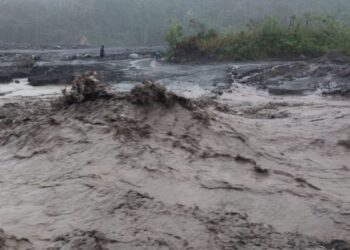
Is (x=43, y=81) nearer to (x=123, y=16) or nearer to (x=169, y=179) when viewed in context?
(x=169, y=179)

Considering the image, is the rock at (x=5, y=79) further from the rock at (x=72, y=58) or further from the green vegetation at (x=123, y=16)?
the green vegetation at (x=123, y=16)

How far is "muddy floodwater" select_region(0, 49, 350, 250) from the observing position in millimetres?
3928

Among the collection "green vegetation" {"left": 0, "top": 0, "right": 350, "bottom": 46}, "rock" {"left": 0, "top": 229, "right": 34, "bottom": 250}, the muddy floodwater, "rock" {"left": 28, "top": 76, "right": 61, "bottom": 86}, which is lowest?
"rock" {"left": 28, "top": 76, "right": 61, "bottom": 86}

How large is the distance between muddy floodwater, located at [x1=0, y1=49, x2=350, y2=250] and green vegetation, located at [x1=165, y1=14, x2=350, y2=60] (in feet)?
48.8

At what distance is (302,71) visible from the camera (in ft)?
52.6

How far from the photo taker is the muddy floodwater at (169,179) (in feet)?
12.9

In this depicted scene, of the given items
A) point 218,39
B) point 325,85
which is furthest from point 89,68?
point 325,85

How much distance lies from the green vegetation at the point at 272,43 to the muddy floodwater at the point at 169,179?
14884 mm

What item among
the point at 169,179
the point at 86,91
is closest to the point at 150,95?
the point at 86,91

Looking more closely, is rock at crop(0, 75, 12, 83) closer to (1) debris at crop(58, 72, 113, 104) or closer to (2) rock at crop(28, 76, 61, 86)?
(2) rock at crop(28, 76, 61, 86)

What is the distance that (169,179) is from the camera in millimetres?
4668

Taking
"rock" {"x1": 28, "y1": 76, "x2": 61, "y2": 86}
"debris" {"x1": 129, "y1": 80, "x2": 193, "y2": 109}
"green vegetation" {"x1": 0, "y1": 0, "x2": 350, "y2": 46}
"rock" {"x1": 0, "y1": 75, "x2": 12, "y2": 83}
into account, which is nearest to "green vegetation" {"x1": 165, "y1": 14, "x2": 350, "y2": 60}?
"rock" {"x1": 28, "y1": 76, "x2": 61, "y2": 86}

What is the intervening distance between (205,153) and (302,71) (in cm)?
A: 1143

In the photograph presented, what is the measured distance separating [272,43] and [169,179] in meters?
18.5
